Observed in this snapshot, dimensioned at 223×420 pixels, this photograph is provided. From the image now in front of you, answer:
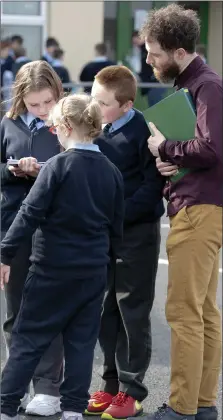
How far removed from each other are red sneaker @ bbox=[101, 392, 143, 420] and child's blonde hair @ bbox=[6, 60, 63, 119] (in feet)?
4.37

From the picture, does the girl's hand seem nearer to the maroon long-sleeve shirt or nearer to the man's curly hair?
the maroon long-sleeve shirt

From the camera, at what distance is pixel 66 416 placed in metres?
3.39

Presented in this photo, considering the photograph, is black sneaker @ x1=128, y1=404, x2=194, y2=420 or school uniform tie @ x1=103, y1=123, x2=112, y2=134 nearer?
black sneaker @ x1=128, y1=404, x2=194, y2=420

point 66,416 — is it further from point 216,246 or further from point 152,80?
point 152,80

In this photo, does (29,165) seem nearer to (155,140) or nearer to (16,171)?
(16,171)

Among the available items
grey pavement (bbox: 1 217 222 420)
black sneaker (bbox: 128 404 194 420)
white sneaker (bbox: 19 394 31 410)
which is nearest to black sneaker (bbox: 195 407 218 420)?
black sneaker (bbox: 128 404 194 420)

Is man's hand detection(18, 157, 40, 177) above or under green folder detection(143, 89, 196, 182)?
under

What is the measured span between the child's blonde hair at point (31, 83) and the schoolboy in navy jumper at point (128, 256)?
0.59 feet

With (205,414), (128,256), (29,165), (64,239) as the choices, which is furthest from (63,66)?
(64,239)

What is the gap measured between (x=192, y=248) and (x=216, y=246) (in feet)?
0.42

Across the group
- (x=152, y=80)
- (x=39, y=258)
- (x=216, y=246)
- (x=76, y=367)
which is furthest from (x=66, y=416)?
(x=152, y=80)

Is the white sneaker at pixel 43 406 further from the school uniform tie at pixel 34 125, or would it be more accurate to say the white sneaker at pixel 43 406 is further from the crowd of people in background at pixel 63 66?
the crowd of people in background at pixel 63 66

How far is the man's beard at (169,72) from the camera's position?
342 cm

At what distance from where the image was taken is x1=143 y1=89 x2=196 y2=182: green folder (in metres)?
3.31
